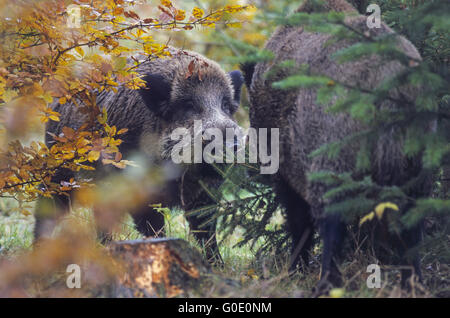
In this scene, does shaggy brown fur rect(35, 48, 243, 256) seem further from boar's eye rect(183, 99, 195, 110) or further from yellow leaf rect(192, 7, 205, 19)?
yellow leaf rect(192, 7, 205, 19)

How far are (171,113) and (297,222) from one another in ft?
5.72

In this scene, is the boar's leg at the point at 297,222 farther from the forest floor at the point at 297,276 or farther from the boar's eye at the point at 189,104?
the boar's eye at the point at 189,104

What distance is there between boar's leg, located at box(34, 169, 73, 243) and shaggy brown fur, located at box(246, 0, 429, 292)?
266 centimetres

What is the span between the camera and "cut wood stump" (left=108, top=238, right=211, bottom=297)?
276 cm

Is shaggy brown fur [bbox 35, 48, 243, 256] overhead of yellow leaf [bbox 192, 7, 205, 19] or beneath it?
beneath

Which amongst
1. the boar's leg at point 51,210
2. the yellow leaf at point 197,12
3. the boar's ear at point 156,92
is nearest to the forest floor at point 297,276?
the boar's leg at point 51,210

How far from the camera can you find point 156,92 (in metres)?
4.85

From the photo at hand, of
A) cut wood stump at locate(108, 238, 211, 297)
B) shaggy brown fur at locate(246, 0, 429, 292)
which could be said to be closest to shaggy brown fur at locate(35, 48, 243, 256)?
shaggy brown fur at locate(246, 0, 429, 292)

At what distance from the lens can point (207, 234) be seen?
5215 mm

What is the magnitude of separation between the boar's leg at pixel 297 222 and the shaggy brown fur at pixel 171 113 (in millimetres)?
1178

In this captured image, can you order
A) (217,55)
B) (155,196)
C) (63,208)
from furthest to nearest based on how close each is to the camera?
(217,55)
(63,208)
(155,196)
